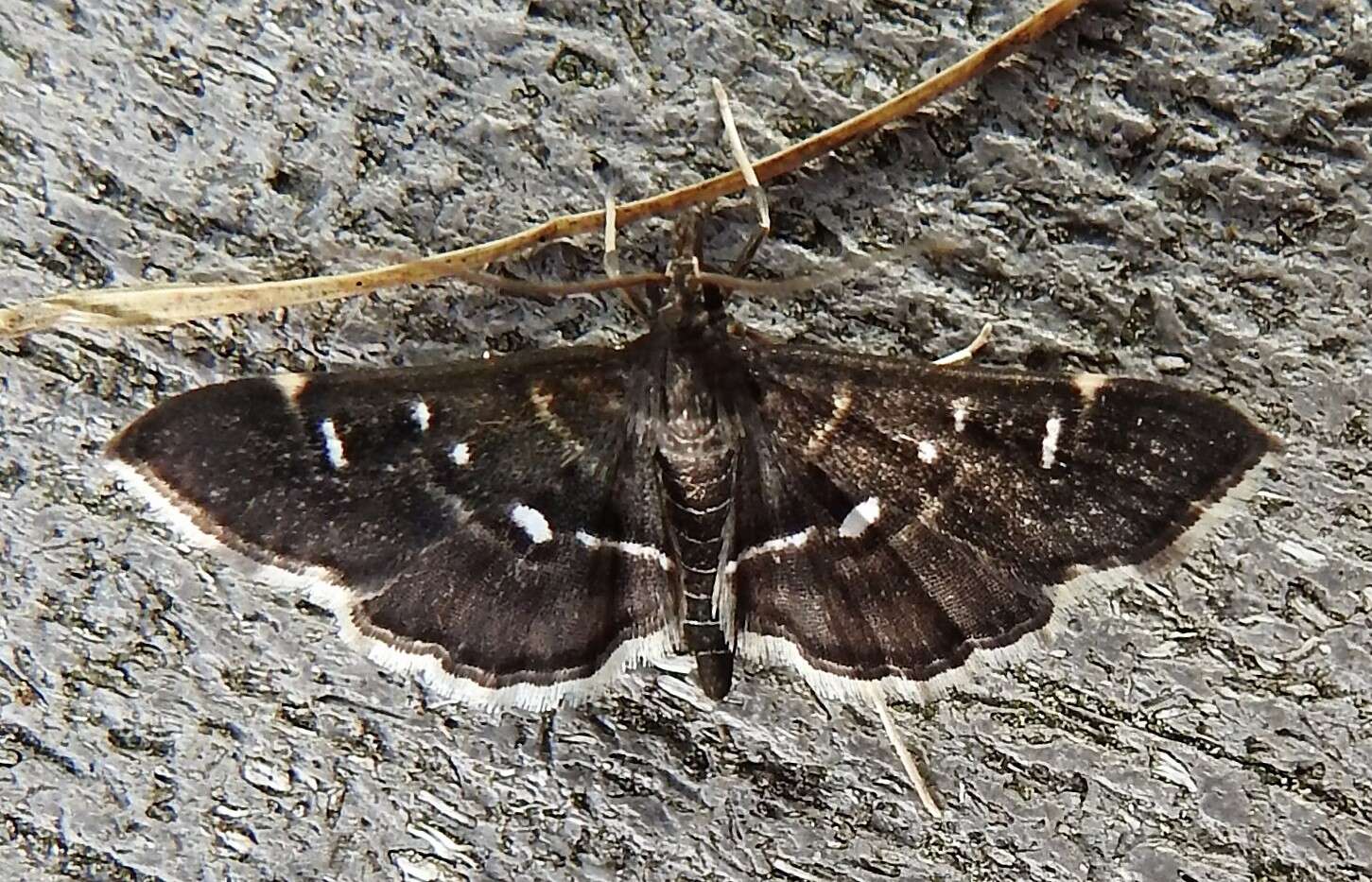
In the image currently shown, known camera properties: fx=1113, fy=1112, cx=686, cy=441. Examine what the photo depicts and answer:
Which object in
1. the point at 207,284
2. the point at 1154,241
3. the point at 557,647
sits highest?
the point at 1154,241

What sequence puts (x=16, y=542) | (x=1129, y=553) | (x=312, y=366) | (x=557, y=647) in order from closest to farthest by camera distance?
(x=1129, y=553), (x=557, y=647), (x=312, y=366), (x=16, y=542)

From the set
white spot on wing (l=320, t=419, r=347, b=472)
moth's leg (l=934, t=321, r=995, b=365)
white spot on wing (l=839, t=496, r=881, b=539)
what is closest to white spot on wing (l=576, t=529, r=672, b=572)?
white spot on wing (l=839, t=496, r=881, b=539)

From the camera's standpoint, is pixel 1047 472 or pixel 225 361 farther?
pixel 225 361

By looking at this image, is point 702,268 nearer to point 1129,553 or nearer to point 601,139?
point 601,139

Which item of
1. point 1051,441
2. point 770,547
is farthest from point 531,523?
point 1051,441

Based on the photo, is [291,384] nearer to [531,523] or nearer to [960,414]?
[531,523]

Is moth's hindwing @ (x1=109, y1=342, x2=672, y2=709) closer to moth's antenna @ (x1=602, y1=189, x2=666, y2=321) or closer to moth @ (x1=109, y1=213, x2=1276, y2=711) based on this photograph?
moth @ (x1=109, y1=213, x2=1276, y2=711)

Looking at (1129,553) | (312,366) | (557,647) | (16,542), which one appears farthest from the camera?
(16,542)

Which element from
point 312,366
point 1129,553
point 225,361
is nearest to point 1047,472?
point 1129,553
